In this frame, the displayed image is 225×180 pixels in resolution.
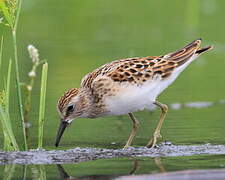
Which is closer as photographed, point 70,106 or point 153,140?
point 153,140

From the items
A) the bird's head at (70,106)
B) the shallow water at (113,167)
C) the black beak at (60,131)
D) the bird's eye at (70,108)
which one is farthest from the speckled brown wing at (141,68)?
the shallow water at (113,167)

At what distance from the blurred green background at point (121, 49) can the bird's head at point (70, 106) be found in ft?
0.89

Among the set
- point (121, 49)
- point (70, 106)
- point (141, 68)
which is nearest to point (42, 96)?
point (70, 106)

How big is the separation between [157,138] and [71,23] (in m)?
11.5

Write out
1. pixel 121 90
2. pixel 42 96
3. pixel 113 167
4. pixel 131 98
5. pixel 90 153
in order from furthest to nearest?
1. pixel 121 90
2. pixel 131 98
3. pixel 90 153
4. pixel 42 96
5. pixel 113 167

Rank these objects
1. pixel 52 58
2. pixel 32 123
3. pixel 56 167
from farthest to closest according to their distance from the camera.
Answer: pixel 52 58
pixel 32 123
pixel 56 167

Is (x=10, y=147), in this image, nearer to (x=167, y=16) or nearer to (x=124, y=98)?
(x=124, y=98)

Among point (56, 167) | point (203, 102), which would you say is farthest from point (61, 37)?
point (56, 167)

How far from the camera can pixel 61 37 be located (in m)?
19.9

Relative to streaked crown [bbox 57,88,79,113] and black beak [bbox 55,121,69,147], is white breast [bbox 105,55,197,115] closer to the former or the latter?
streaked crown [bbox 57,88,79,113]

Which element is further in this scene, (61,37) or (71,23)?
(71,23)

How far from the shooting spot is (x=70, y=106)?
10.2 metres

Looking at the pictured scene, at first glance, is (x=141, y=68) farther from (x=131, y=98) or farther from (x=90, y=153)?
(x=90, y=153)

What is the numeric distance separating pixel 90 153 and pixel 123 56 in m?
7.09
